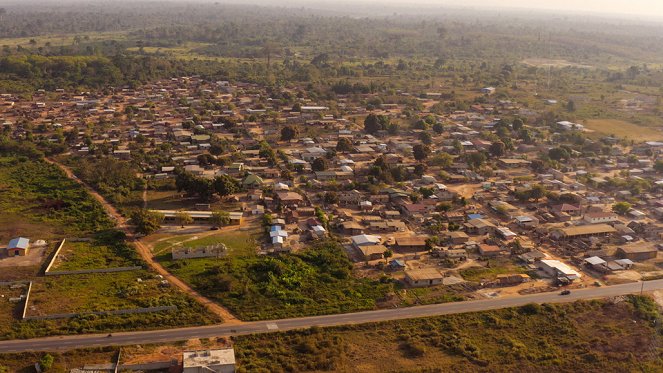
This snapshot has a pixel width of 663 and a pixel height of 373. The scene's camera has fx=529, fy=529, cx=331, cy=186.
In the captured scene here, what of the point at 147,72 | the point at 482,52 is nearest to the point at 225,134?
the point at 147,72

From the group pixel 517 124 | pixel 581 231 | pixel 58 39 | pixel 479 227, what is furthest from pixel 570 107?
pixel 58 39

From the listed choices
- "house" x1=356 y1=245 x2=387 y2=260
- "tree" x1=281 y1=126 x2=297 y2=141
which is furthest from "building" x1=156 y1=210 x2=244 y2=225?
"tree" x1=281 y1=126 x2=297 y2=141

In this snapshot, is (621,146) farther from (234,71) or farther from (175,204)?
(234,71)

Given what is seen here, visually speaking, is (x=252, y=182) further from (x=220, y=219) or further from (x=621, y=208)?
(x=621, y=208)

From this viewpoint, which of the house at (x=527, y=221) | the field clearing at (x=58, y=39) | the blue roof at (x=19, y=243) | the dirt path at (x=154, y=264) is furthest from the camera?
the field clearing at (x=58, y=39)

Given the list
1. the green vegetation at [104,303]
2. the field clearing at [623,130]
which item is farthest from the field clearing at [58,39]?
the field clearing at [623,130]

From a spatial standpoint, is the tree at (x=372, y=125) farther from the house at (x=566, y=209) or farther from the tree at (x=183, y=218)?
the tree at (x=183, y=218)
